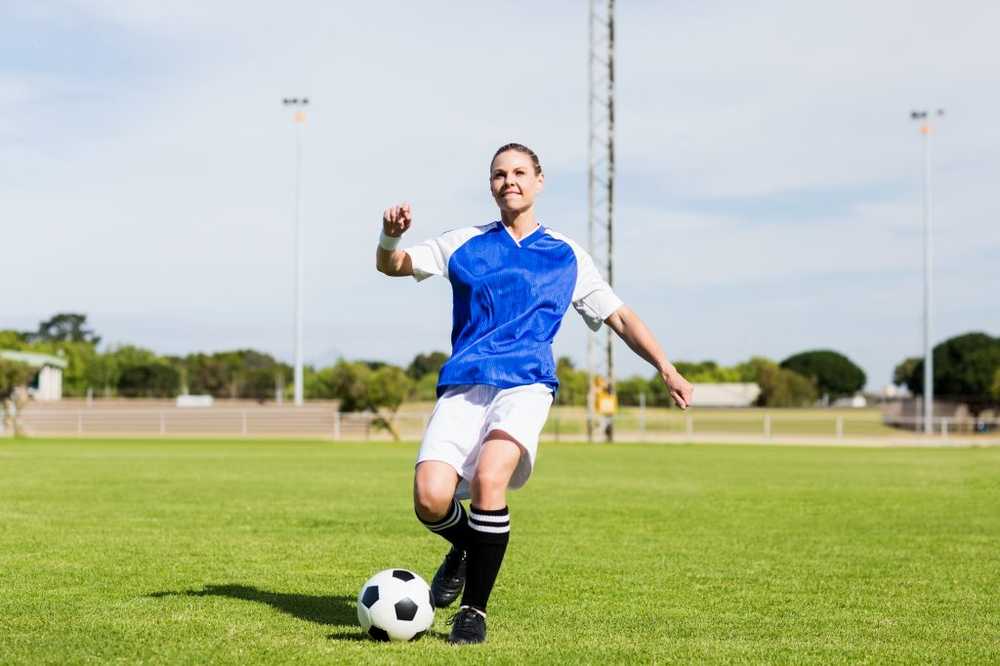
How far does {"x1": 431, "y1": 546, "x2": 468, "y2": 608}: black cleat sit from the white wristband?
1.65 meters

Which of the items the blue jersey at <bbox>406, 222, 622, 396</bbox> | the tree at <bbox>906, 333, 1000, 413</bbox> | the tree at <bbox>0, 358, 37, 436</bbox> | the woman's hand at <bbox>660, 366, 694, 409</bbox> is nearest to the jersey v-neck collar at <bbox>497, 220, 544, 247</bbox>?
the blue jersey at <bbox>406, 222, 622, 396</bbox>

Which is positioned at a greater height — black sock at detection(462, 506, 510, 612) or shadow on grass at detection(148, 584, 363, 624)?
black sock at detection(462, 506, 510, 612)

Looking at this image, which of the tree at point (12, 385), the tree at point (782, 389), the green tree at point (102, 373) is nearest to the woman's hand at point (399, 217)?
the tree at point (12, 385)

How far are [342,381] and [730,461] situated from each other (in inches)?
1185

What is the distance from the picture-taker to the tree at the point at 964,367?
248 feet

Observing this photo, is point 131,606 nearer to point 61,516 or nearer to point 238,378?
point 61,516

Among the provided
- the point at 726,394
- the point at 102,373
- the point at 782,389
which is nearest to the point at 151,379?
the point at 102,373

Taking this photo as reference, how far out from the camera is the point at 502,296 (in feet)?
18.6

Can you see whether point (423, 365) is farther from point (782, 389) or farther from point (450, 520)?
point (450, 520)

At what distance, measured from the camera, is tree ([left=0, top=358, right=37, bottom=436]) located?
168 feet

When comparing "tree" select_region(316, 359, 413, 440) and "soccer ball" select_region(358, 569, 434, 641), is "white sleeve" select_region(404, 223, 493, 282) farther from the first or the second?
"tree" select_region(316, 359, 413, 440)

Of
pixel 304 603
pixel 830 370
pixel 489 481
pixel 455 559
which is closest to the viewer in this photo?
pixel 489 481

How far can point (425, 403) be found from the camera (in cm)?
6900

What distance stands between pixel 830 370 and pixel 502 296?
429 feet
